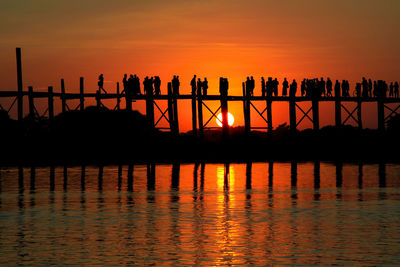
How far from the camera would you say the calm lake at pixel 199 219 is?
673 inches

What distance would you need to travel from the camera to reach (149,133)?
56.5 meters

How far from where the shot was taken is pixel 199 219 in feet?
76.5

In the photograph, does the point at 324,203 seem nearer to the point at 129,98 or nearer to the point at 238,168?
the point at 238,168

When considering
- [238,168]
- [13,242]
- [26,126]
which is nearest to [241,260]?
[13,242]

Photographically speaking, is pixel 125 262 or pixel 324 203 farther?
pixel 324 203

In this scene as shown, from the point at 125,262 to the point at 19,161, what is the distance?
1538 inches

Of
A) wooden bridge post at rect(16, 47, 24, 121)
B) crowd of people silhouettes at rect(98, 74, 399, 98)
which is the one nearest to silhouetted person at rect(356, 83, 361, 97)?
crowd of people silhouettes at rect(98, 74, 399, 98)

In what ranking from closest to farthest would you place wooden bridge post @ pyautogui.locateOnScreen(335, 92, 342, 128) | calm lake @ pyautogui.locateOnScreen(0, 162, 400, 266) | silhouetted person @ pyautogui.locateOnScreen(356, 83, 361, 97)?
1. calm lake @ pyautogui.locateOnScreen(0, 162, 400, 266)
2. wooden bridge post @ pyautogui.locateOnScreen(335, 92, 342, 128)
3. silhouetted person @ pyautogui.locateOnScreen(356, 83, 361, 97)

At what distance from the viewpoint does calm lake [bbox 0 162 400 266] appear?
56.1 feet

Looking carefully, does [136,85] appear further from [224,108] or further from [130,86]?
[224,108]

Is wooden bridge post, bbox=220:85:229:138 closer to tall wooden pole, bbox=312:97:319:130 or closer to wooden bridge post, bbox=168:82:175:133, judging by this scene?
wooden bridge post, bbox=168:82:175:133

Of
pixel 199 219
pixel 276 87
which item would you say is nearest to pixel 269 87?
pixel 276 87

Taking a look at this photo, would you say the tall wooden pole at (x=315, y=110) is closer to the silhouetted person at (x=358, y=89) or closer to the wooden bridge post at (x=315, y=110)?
the wooden bridge post at (x=315, y=110)

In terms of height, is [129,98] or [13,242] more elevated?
[129,98]
